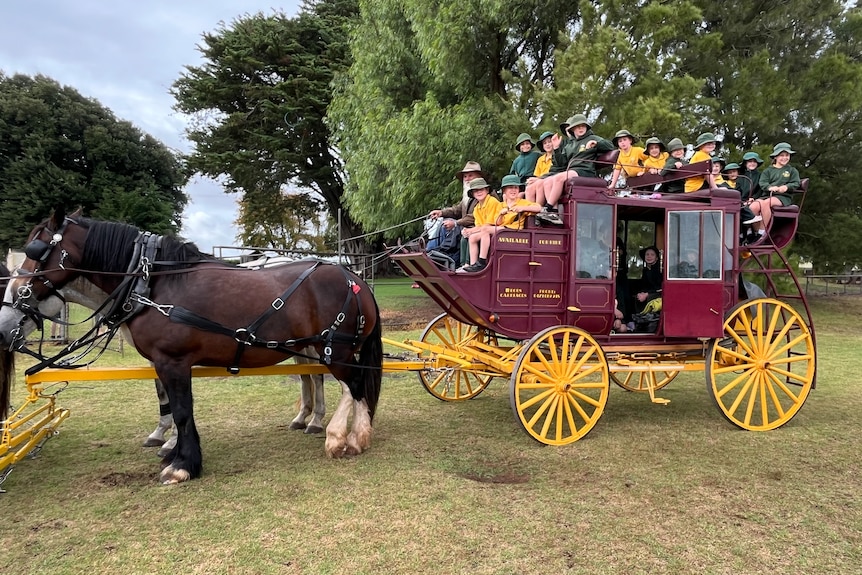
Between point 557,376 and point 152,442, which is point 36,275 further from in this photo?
point 557,376

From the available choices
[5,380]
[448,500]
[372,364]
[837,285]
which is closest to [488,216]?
[372,364]

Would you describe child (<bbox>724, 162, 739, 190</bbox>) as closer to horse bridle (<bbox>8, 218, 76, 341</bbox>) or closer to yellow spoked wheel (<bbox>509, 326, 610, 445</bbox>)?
yellow spoked wheel (<bbox>509, 326, 610, 445</bbox>)

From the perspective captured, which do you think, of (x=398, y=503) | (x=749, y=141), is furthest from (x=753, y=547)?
(x=749, y=141)

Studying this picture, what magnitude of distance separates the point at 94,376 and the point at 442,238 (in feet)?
11.5

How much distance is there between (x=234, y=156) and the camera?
21.5 meters

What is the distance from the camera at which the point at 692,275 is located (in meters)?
5.35

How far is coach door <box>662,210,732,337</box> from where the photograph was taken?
533 centimetres

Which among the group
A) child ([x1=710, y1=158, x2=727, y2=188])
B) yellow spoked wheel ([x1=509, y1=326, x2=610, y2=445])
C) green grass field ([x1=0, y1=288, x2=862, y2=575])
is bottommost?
green grass field ([x1=0, y1=288, x2=862, y2=575])

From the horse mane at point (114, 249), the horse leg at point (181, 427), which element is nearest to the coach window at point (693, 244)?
the horse mane at point (114, 249)

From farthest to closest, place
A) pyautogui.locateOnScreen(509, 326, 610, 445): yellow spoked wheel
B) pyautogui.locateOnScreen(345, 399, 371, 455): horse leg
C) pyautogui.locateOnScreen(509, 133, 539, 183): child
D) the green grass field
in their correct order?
pyautogui.locateOnScreen(509, 133, 539, 183): child
pyautogui.locateOnScreen(509, 326, 610, 445): yellow spoked wheel
pyautogui.locateOnScreen(345, 399, 371, 455): horse leg
the green grass field

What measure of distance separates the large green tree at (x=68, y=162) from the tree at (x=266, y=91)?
126 inches

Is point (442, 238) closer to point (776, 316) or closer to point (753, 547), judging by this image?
point (776, 316)

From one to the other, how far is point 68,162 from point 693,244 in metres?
27.5

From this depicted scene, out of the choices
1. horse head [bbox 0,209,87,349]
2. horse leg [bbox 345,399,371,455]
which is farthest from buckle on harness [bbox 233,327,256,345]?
horse head [bbox 0,209,87,349]
